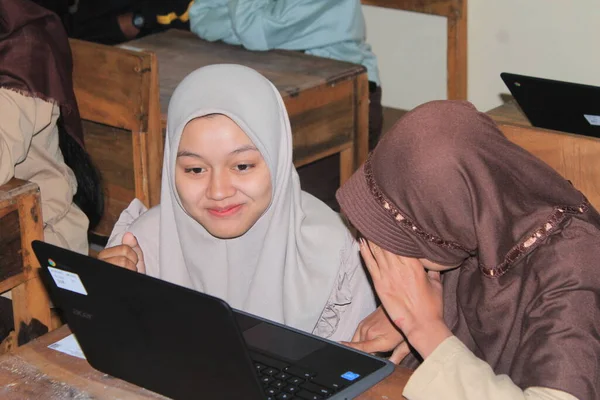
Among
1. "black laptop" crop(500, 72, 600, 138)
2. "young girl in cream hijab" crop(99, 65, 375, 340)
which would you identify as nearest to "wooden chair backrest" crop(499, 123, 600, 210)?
"black laptop" crop(500, 72, 600, 138)

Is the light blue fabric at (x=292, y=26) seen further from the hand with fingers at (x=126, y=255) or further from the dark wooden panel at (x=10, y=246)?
the hand with fingers at (x=126, y=255)

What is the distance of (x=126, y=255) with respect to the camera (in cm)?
174

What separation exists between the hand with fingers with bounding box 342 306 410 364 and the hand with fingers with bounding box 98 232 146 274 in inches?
15.8

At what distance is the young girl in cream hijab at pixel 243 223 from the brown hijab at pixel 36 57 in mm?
697

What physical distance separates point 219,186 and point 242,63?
60.3 inches

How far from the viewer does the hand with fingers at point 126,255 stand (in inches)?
67.9

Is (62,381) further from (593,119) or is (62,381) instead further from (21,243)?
(593,119)

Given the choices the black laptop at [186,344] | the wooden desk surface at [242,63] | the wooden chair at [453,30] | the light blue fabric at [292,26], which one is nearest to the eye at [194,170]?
the black laptop at [186,344]

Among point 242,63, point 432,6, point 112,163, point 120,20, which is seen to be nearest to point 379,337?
point 112,163

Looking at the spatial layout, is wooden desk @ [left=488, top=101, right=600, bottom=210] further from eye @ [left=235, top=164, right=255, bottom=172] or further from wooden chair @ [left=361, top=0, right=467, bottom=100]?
wooden chair @ [left=361, top=0, right=467, bottom=100]

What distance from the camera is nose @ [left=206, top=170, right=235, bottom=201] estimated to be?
167 cm

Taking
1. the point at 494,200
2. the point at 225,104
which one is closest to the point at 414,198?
the point at 494,200

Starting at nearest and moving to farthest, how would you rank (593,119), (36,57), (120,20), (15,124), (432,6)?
(593,119), (15,124), (36,57), (432,6), (120,20)

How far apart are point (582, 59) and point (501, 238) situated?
7.98ft
